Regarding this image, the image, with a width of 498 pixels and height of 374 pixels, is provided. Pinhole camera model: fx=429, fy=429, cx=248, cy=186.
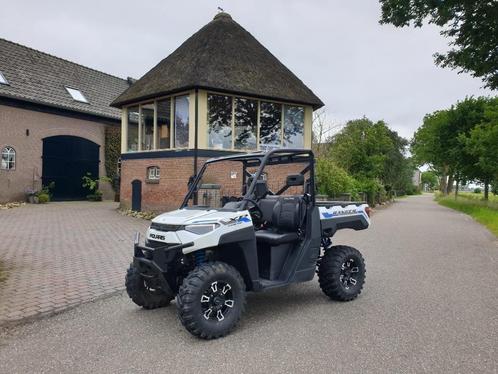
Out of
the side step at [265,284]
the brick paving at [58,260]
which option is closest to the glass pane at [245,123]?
the brick paving at [58,260]

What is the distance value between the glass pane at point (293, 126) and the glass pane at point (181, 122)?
3.92 metres

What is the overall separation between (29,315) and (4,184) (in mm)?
16404

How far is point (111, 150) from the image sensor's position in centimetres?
2364

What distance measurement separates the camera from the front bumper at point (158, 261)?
4.25 m

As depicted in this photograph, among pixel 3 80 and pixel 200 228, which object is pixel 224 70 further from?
pixel 200 228

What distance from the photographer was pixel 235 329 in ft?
14.4

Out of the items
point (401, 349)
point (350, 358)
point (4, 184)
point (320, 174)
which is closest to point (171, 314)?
point (350, 358)

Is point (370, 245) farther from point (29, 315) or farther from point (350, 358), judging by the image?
point (29, 315)

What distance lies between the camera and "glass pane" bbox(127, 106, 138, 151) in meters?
17.2

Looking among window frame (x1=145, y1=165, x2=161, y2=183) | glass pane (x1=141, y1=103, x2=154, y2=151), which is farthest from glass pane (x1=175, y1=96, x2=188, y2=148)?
glass pane (x1=141, y1=103, x2=154, y2=151)

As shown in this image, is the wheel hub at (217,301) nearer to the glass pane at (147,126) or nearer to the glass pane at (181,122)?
the glass pane at (181,122)

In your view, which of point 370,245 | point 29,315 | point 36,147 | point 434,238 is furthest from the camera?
point 36,147

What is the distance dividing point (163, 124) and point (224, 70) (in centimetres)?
302

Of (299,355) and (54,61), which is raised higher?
(54,61)
